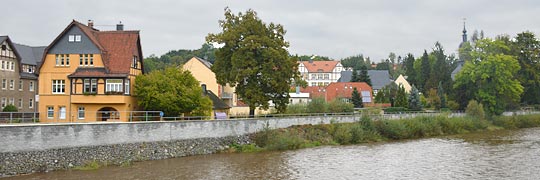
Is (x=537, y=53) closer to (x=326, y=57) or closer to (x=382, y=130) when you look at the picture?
(x=382, y=130)

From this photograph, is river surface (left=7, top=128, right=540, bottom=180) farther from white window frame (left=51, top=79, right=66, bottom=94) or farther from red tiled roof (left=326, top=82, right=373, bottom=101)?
red tiled roof (left=326, top=82, right=373, bottom=101)

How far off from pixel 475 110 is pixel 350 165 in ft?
128

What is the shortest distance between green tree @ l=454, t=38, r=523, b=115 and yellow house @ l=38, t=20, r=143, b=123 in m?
45.9

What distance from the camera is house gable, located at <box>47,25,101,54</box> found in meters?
40.7

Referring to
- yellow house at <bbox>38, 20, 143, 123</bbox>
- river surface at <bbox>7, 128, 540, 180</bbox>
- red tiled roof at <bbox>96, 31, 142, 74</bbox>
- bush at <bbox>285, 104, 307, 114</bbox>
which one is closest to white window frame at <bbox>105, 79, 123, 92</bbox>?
yellow house at <bbox>38, 20, 143, 123</bbox>

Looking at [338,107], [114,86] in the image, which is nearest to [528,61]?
[338,107]

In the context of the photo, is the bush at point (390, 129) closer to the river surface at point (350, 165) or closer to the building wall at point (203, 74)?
the river surface at point (350, 165)

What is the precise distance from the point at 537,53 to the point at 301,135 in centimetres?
4788

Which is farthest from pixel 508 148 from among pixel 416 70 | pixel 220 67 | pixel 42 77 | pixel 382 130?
pixel 416 70

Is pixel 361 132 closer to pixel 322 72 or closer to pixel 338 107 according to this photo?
pixel 338 107

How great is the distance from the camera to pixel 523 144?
45031 mm

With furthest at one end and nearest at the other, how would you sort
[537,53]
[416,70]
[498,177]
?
[416,70] < [537,53] < [498,177]

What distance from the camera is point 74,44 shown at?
40.8m

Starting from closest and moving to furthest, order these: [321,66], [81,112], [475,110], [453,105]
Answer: [81,112], [475,110], [453,105], [321,66]
